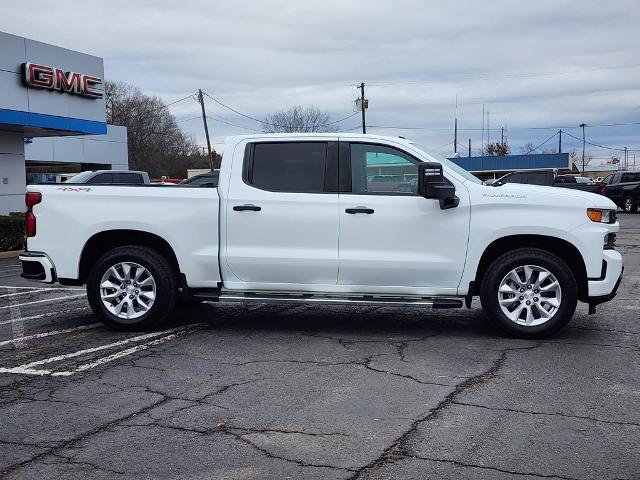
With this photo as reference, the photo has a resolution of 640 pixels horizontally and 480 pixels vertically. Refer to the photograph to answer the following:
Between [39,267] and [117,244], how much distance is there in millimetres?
850

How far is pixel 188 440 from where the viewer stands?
4547 millimetres

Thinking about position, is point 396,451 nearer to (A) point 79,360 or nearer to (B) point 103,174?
(A) point 79,360

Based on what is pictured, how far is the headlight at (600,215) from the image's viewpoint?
7.16m

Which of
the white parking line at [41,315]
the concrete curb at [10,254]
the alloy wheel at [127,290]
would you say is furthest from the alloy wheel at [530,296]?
the concrete curb at [10,254]

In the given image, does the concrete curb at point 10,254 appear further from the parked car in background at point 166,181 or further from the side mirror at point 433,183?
the side mirror at point 433,183

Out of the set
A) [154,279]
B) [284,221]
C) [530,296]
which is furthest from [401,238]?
[154,279]

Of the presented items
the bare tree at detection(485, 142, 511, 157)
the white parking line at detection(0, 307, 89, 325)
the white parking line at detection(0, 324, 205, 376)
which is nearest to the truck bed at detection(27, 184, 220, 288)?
the white parking line at detection(0, 324, 205, 376)

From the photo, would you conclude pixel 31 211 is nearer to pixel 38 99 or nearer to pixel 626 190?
pixel 38 99

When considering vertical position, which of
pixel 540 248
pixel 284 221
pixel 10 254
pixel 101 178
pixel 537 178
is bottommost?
pixel 10 254

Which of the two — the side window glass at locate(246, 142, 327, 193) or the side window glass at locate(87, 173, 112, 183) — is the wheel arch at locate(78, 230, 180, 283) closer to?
the side window glass at locate(246, 142, 327, 193)

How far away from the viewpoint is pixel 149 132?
85.9 m

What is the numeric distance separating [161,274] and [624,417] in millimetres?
4673

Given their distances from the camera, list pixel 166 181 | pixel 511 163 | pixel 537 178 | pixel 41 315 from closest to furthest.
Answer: pixel 41 315
pixel 537 178
pixel 166 181
pixel 511 163

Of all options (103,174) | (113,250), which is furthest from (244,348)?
(103,174)
